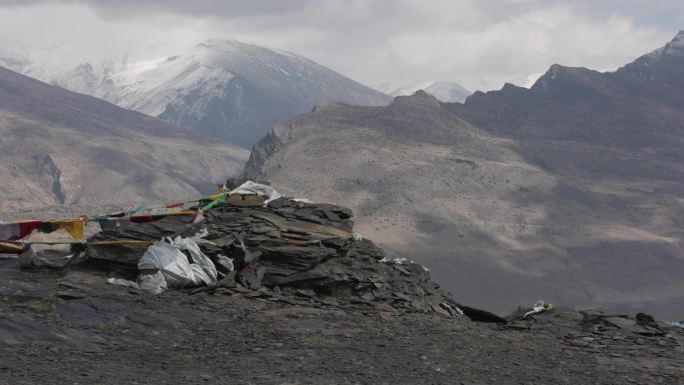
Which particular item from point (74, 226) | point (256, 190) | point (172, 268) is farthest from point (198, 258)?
point (256, 190)

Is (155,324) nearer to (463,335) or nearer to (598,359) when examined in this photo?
(463,335)

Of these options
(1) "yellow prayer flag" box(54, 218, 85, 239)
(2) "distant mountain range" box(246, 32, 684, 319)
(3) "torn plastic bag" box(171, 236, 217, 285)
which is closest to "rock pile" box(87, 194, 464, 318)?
(3) "torn plastic bag" box(171, 236, 217, 285)

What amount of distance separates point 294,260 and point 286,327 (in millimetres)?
3844

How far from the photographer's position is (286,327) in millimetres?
14156

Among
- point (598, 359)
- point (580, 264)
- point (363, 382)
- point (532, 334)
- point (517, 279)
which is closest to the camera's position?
point (363, 382)

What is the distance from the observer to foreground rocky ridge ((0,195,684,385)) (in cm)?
1165

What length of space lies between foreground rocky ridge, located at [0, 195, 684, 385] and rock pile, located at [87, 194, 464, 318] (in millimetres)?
38

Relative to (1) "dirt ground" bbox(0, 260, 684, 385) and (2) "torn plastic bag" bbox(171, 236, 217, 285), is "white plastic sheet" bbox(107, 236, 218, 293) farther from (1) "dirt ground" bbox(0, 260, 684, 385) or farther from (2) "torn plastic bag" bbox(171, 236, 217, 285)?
(1) "dirt ground" bbox(0, 260, 684, 385)

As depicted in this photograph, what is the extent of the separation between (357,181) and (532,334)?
568 feet

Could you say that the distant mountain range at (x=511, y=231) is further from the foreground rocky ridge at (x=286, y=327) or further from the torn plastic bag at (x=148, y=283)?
the torn plastic bag at (x=148, y=283)

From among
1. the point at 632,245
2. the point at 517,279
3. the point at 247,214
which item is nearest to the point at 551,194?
the point at 632,245

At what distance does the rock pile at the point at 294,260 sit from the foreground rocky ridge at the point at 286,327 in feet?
0.12

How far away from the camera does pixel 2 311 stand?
12938 millimetres

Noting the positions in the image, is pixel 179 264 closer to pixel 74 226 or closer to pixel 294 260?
pixel 294 260
